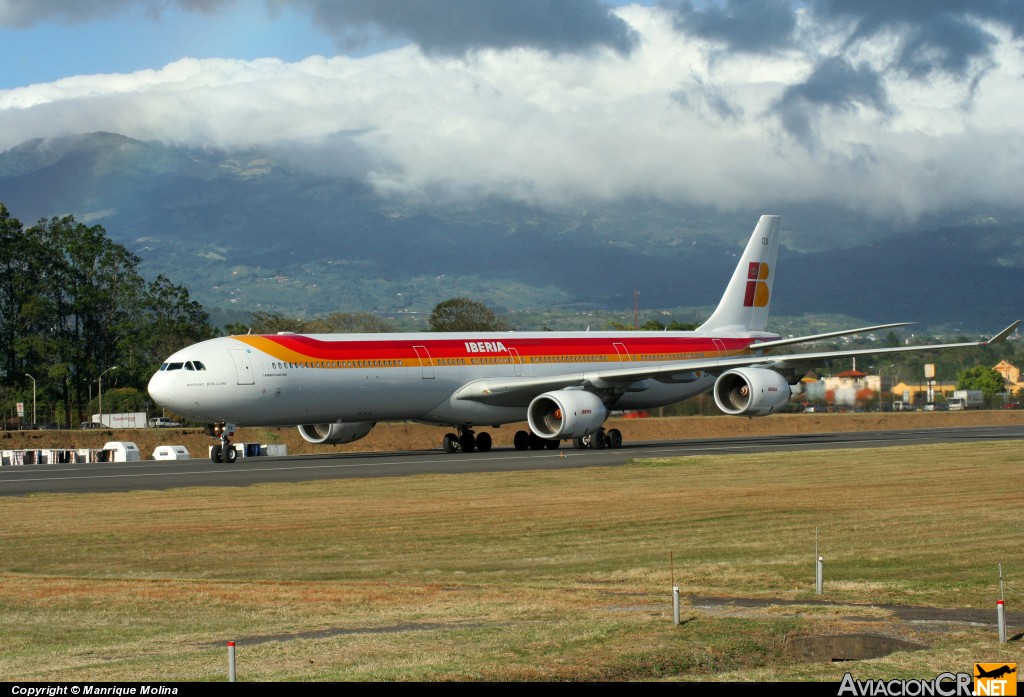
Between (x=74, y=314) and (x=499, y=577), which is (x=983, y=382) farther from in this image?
(x=499, y=577)

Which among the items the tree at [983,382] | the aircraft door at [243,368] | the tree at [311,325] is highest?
the tree at [311,325]

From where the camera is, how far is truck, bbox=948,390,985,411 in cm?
11850

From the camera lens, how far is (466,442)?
174 ft

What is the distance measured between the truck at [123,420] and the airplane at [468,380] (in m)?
43.4

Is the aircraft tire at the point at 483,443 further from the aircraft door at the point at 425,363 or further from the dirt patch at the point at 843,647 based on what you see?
the dirt patch at the point at 843,647

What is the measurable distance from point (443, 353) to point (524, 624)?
1404 inches

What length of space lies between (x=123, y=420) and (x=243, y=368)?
173 ft

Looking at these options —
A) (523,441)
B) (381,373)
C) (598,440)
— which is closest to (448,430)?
(523,441)

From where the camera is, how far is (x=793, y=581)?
17.4m

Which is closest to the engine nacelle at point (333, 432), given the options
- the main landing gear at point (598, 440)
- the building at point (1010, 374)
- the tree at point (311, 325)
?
the main landing gear at point (598, 440)

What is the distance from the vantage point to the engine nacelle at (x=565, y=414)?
4875cm

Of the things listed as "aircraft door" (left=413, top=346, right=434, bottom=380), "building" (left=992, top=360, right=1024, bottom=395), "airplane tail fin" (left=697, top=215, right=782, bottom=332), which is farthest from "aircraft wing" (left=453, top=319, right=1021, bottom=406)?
"building" (left=992, top=360, right=1024, bottom=395)

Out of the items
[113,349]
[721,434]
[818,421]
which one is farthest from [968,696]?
[113,349]

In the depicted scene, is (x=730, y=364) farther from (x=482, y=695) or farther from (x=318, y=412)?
(x=482, y=695)
